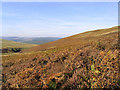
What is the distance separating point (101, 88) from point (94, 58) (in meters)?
2.69

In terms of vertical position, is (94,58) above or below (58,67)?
above

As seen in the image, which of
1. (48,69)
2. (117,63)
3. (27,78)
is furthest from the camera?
(48,69)

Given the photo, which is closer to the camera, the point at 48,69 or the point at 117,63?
the point at 117,63

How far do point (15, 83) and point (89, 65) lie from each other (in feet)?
19.1

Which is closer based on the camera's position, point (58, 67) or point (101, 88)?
point (101, 88)

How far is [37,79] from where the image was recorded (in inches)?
305

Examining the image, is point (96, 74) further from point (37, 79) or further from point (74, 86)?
point (37, 79)

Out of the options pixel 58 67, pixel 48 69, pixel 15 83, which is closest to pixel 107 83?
pixel 58 67

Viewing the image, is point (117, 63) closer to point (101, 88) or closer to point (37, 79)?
point (101, 88)

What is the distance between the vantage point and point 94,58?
848 centimetres

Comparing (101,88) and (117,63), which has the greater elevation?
(117,63)

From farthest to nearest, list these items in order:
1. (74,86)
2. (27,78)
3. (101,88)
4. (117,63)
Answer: (27,78), (117,63), (74,86), (101,88)

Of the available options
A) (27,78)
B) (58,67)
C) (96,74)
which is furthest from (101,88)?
(27,78)

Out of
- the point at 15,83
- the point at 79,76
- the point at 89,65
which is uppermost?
the point at 89,65
